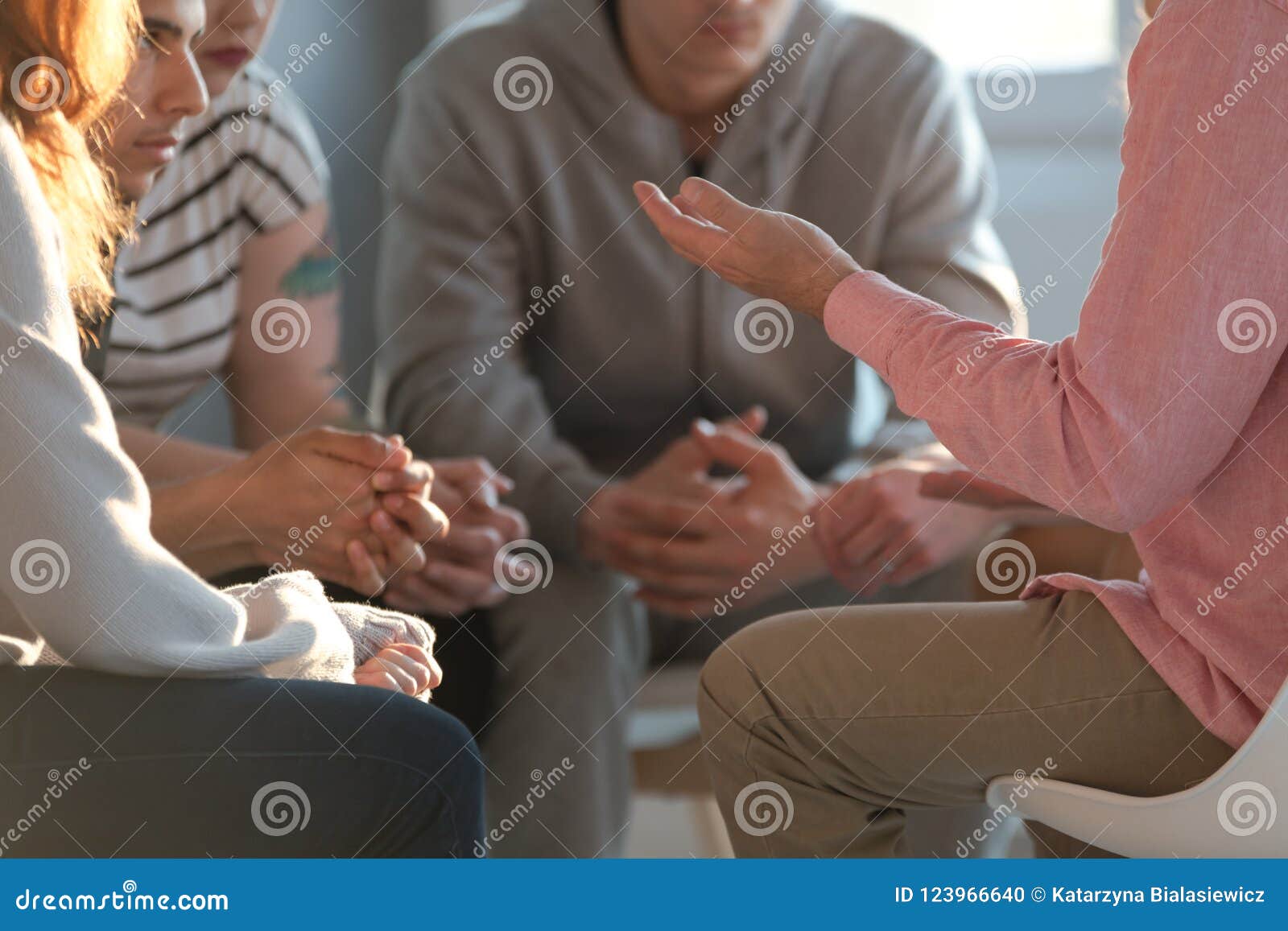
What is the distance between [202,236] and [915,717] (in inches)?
37.0

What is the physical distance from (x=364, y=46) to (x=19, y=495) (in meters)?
1.66

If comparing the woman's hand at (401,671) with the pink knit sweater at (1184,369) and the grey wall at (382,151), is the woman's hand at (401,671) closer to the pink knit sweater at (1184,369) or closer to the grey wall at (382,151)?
the pink knit sweater at (1184,369)

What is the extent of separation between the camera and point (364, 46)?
2.19m

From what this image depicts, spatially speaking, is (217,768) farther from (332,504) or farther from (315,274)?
(315,274)

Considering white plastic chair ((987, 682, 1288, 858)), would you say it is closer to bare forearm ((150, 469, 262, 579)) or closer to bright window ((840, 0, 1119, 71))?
bare forearm ((150, 469, 262, 579))

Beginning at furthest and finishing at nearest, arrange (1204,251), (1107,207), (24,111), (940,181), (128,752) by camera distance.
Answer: (1107,207)
(940,181)
(24,111)
(128,752)
(1204,251)

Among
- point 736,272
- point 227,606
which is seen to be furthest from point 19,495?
point 736,272

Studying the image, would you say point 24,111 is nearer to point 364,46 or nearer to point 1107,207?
point 364,46

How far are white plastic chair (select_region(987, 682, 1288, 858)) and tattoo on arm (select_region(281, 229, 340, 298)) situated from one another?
94 centimetres

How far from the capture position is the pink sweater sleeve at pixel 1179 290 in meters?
0.61

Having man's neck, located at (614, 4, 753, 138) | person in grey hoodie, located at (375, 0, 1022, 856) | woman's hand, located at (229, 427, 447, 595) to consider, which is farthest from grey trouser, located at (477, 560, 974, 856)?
man's neck, located at (614, 4, 753, 138)

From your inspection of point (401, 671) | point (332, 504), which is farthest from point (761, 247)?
point (332, 504)

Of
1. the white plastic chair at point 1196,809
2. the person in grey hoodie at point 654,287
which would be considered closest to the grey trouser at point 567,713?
the person in grey hoodie at point 654,287

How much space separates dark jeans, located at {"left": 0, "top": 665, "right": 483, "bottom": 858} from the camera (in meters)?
0.72
